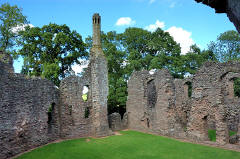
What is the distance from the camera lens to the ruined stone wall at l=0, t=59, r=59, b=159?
37.8 feet

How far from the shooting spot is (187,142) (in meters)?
14.6

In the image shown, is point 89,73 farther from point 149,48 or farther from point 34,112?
point 149,48

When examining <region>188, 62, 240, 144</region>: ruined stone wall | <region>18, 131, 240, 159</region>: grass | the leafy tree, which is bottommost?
<region>18, 131, 240, 159</region>: grass

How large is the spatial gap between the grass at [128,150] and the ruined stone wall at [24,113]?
987 mm

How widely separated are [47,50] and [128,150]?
1639 centimetres

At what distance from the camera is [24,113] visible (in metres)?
13.1

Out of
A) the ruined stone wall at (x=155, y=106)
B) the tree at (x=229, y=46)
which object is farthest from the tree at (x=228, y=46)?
the ruined stone wall at (x=155, y=106)

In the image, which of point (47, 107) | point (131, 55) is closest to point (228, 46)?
point (131, 55)

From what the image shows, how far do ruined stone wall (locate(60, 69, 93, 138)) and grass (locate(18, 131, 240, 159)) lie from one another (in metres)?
1.64

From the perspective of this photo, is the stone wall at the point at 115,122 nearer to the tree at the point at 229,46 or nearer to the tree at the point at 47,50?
the tree at the point at 47,50

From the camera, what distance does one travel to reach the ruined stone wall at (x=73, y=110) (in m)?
16.6

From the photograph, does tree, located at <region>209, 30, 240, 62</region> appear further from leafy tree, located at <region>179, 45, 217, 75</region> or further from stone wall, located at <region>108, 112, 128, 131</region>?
stone wall, located at <region>108, 112, 128, 131</region>

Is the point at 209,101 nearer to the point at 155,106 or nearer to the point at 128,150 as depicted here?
the point at 155,106

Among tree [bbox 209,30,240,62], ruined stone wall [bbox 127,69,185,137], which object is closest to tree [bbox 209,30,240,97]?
tree [bbox 209,30,240,62]
